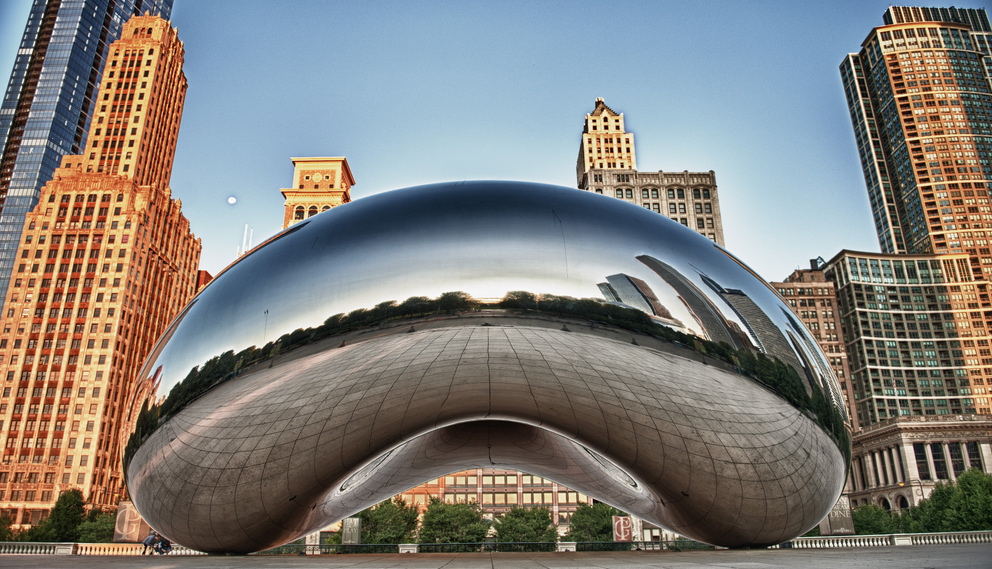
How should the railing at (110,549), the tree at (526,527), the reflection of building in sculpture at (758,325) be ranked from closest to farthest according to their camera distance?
the reflection of building in sculpture at (758,325)
the railing at (110,549)
the tree at (526,527)

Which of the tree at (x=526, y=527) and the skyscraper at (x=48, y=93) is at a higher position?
the skyscraper at (x=48, y=93)

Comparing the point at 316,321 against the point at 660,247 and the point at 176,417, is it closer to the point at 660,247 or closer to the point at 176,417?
the point at 176,417

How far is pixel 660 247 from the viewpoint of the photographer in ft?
13.2

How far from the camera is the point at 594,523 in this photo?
61562mm

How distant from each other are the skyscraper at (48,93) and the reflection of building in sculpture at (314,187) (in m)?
59.4

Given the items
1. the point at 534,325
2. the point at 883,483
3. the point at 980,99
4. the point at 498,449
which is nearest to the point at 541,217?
the point at 534,325

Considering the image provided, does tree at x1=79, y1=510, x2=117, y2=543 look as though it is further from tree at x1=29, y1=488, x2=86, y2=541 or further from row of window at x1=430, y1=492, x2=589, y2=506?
row of window at x1=430, y1=492, x2=589, y2=506

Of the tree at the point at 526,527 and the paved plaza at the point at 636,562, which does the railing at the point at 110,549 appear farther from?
the tree at the point at 526,527

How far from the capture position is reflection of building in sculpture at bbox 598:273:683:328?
369cm

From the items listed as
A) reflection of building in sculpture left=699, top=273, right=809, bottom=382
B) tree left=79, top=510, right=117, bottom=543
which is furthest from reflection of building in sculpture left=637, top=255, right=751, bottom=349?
tree left=79, top=510, right=117, bottom=543

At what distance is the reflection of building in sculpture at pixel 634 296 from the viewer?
3.69 m

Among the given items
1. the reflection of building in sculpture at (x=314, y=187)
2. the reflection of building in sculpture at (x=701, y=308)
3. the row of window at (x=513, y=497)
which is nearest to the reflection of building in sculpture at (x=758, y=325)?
the reflection of building in sculpture at (x=701, y=308)

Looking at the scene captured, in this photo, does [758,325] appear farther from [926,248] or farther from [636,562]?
[926,248]

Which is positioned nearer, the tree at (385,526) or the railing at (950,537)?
the railing at (950,537)
